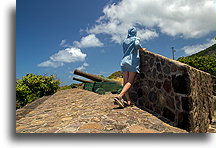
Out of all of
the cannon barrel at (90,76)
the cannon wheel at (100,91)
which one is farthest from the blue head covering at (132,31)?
the cannon barrel at (90,76)

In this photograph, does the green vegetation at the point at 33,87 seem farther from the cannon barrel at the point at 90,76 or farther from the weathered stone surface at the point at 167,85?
the weathered stone surface at the point at 167,85

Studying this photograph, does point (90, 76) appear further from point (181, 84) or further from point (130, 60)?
point (181, 84)

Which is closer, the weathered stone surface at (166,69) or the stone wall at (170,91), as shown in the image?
the stone wall at (170,91)

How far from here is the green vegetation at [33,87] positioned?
7.65 meters

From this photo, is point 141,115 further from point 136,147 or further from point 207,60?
point 207,60

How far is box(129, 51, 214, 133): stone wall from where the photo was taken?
2.77 meters

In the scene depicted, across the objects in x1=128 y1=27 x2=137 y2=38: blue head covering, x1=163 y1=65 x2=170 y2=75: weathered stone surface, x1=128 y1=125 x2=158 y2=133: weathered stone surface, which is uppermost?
x1=128 y1=27 x2=137 y2=38: blue head covering

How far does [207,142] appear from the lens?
2.64 m

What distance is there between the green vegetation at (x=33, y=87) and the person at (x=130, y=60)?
19.6 feet

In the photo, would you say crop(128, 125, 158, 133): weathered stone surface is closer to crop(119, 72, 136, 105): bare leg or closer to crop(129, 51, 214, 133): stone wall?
crop(129, 51, 214, 133): stone wall

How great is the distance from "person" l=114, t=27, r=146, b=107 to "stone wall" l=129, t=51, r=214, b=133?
1.00 ft

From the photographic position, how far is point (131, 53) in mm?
3760

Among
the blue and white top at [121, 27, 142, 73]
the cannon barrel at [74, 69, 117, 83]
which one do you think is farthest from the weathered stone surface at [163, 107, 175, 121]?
the cannon barrel at [74, 69, 117, 83]
